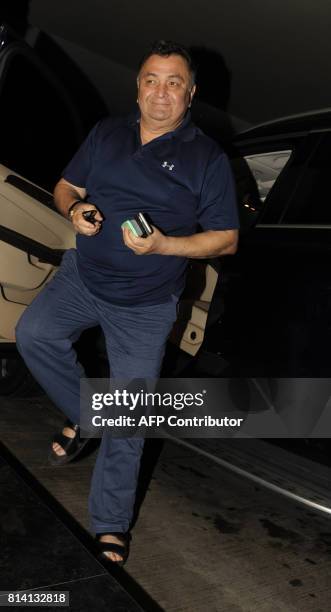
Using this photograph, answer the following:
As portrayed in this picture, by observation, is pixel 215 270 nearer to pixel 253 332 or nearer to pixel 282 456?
pixel 253 332

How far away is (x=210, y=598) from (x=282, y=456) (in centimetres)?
66

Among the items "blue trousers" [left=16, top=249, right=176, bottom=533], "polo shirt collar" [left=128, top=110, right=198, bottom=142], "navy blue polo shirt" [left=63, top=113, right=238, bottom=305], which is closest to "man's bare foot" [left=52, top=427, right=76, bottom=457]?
"blue trousers" [left=16, top=249, right=176, bottom=533]

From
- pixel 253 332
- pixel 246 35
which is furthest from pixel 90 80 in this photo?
pixel 253 332

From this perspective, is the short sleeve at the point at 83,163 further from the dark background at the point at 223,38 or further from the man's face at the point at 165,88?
the dark background at the point at 223,38

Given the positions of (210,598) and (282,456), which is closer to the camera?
(210,598)

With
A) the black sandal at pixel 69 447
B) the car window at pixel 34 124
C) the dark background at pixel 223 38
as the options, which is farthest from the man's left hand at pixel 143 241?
the dark background at pixel 223 38

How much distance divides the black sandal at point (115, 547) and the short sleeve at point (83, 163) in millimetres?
1239

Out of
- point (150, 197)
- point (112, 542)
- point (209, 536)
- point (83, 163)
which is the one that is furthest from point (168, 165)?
point (209, 536)

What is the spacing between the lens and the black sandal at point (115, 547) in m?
1.85

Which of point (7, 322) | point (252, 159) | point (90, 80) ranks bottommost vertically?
point (7, 322)

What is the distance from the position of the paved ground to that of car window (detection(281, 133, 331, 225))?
1.26 meters

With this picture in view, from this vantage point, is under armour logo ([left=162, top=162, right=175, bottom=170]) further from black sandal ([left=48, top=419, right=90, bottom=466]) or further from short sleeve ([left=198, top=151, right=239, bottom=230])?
black sandal ([left=48, top=419, right=90, bottom=466])

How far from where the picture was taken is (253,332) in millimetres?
2312

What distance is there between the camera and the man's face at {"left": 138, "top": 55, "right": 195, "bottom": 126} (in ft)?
6.17
